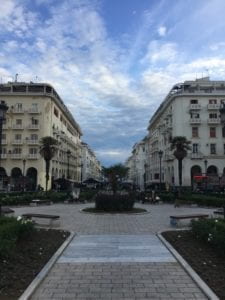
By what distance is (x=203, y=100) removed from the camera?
63.1 metres

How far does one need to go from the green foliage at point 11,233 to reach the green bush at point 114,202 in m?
11.6

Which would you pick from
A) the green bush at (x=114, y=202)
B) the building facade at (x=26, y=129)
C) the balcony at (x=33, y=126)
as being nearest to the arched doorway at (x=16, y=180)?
the building facade at (x=26, y=129)

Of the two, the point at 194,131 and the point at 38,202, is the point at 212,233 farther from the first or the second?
the point at 194,131

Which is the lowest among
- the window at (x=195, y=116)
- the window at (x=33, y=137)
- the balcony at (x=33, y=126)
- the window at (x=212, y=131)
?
the window at (x=33, y=137)

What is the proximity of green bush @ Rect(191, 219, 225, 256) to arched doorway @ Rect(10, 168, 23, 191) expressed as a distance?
46.2 metres

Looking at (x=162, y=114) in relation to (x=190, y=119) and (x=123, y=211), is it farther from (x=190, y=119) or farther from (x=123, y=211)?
(x=123, y=211)

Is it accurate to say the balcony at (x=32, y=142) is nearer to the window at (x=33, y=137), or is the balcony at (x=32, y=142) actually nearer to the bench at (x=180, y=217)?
the window at (x=33, y=137)

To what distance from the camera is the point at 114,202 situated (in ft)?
74.0

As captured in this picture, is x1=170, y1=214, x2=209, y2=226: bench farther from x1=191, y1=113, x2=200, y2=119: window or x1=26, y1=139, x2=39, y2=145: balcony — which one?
x1=26, y1=139, x2=39, y2=145: balcony

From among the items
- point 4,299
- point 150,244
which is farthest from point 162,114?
point 4,299

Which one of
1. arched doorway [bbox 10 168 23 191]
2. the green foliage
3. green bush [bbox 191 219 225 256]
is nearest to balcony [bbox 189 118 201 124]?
arched doorway [bbox 10 168 23 191]

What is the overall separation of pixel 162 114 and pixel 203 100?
15.5m

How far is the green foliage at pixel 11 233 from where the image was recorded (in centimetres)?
797

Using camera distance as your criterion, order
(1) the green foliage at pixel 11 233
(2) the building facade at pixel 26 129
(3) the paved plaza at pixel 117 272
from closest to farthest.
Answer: (3) the paved plaza at pixel 117 272
(1) the green foliage at pixel 11 233
(2) the building facade at pixel 26 129
